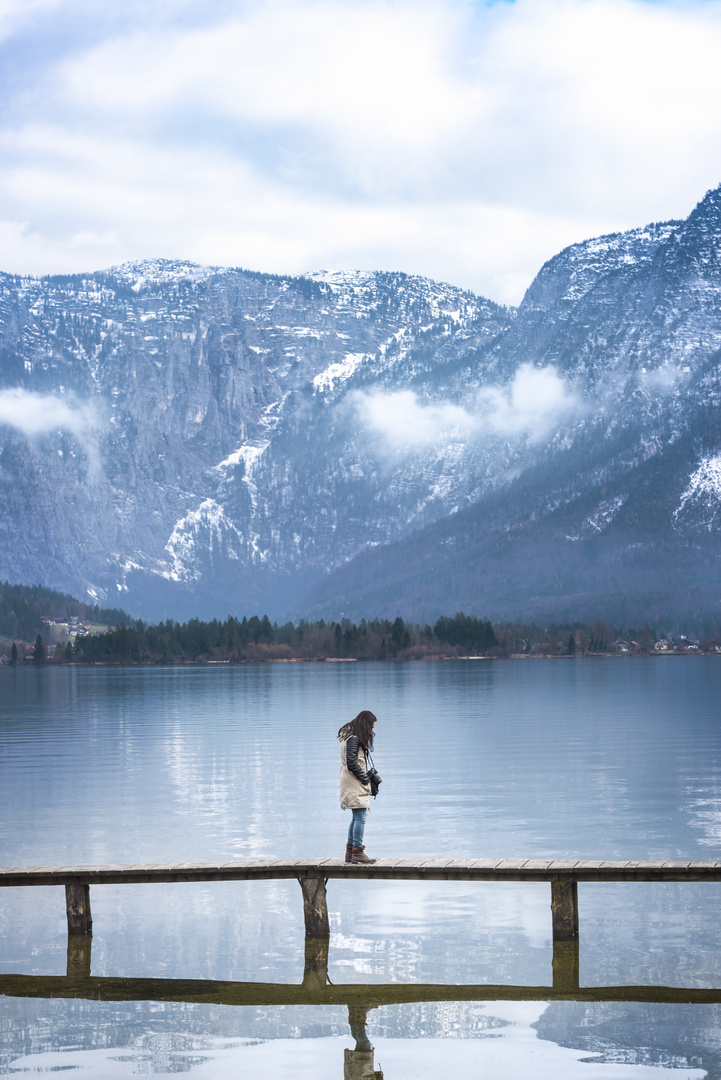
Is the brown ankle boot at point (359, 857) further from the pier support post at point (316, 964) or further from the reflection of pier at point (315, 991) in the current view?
the reflection of pier at point (315, 991)

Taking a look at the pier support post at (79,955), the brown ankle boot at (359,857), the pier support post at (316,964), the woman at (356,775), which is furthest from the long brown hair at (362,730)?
the pier support post at (79,955)

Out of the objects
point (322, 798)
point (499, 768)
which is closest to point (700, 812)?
point (322, 798)

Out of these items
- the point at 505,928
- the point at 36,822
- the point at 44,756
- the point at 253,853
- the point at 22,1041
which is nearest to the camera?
the point at 22,1041

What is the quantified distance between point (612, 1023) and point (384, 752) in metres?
→ 73.2

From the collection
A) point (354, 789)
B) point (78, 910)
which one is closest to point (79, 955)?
point (78, 910)

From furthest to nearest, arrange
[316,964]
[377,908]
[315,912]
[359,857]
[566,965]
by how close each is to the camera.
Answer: [377,908], [315,912], [359,857], [316,964], [566,965]

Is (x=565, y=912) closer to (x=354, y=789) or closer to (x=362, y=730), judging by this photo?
(x=354, y=789)

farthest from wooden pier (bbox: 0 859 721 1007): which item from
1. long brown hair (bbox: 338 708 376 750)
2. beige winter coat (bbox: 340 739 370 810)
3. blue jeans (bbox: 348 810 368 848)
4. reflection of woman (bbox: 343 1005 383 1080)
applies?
long brown hair (bbox: 338 708 376 750)

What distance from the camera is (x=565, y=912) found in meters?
30.8

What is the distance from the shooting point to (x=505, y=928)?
33.7 m

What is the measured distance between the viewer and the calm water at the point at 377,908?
22.9 metres

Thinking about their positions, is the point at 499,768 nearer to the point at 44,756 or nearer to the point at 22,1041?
the point at 44,756

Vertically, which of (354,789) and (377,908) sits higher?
(354,789)

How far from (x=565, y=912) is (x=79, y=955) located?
1185 centimetres
